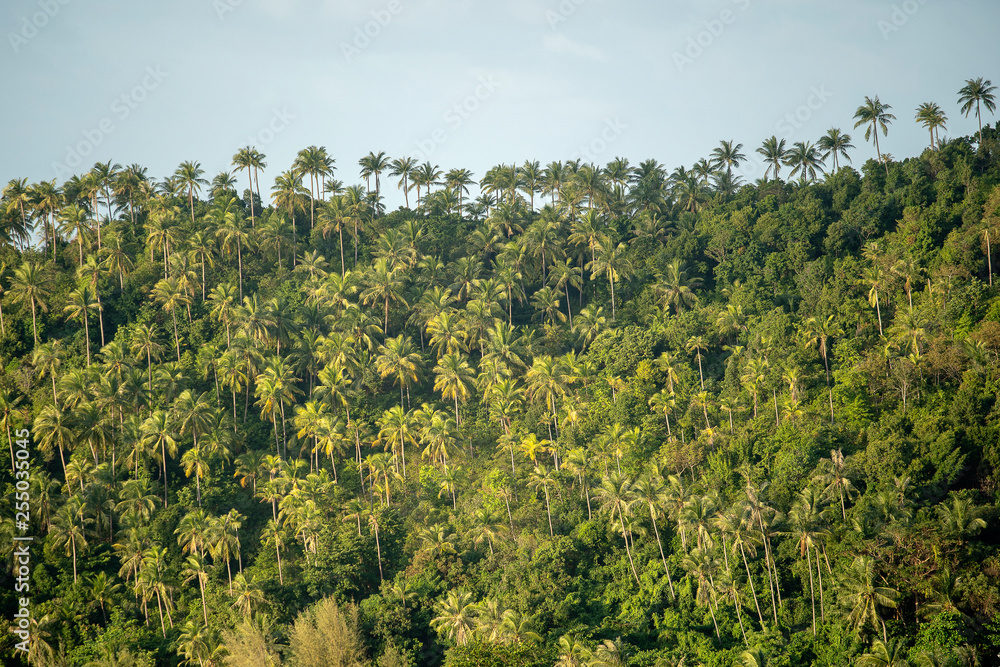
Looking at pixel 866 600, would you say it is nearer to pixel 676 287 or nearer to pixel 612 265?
pixel 676 287

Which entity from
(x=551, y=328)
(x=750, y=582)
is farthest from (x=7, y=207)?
(x=750, y=582)

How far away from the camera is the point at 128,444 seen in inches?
2921

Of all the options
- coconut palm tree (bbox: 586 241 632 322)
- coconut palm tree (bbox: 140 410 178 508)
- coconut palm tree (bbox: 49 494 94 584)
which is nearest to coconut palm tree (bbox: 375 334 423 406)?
coconut palm tree (bbox: 140 410 178 508)

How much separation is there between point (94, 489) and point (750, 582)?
5152 centimetres

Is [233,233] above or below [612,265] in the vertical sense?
above

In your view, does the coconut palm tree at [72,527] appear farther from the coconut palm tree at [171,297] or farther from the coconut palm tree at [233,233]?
the coconut palm tree at [233,233]

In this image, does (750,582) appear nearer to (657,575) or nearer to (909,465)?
(657,575)

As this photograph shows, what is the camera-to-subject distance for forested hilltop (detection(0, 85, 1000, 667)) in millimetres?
56281

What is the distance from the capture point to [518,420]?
80.9 m
